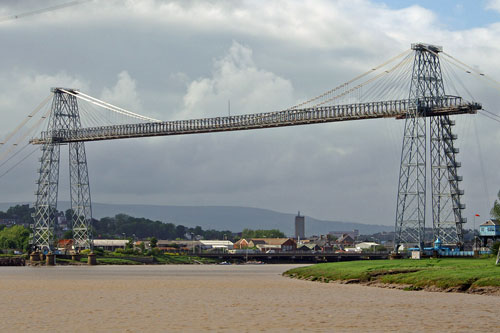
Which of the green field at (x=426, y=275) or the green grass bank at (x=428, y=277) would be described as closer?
the green grass bank at (x=428, y=277)

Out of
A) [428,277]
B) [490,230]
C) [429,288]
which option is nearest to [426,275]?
[428,277]

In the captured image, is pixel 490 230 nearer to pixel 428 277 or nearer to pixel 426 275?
pixel 426 275

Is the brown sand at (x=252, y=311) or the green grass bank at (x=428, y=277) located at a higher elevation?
the green grass bank at (x=428, y=277)

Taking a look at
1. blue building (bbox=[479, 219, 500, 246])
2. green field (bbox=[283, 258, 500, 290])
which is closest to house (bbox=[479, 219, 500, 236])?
blue building (bbox=[479, 219, 500, 246])

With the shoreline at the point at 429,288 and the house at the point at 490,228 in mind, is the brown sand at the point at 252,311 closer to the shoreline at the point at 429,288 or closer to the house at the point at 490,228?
the shoreline at the point at 429,288

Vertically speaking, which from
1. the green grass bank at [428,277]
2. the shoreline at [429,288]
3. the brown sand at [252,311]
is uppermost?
the green grass bank at [428,277]

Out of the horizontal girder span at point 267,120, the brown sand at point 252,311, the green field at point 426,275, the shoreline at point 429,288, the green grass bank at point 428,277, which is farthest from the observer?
the horizontal girder span at point 267,120

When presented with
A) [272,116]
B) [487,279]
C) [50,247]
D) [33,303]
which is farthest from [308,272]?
[50,247]

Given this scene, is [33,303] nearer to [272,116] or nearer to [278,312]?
[278,312]

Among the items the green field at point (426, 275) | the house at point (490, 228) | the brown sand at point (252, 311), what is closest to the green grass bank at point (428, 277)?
the green field at point (426, 275)

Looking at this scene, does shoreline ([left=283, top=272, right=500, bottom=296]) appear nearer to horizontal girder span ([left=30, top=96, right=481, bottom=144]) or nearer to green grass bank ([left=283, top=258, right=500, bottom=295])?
green grass bank ([left=283, top=258, right=500, bottom=295])

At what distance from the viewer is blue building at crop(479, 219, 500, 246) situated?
110000 mm

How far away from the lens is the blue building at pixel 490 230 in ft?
361

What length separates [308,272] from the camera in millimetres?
72625
